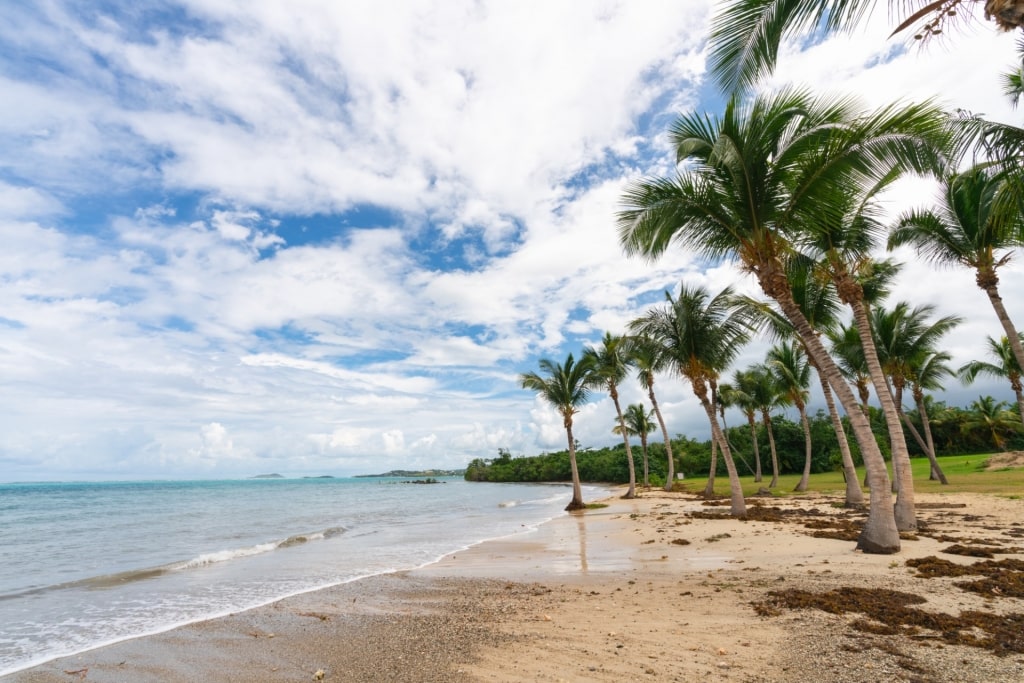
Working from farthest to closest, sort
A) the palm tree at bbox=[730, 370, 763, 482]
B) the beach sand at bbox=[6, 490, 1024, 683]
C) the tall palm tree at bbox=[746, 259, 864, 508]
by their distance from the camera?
1. the palm tree at bbox=[730, 370, 763, 482]
2. the tall palm tree at bbox=[746, 259, 864, 508]
3. the beach sand at bbox=[6, 490, 1024, 683]

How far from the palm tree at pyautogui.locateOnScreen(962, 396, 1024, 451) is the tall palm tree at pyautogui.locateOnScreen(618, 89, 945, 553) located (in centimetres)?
4686

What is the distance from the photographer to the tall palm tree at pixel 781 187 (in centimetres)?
866

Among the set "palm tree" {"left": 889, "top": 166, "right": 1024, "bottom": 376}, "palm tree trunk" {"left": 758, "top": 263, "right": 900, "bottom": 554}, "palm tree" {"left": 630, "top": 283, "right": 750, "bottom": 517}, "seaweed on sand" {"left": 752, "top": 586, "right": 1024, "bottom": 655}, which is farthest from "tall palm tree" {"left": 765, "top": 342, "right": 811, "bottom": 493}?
"seaweed on sand" {"left": 752, "top": 586, "right": 1024, "bottom": 655}

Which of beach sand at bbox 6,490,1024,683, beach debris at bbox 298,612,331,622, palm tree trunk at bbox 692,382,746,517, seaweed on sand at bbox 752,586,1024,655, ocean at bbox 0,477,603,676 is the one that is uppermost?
palm tree trunk at bbox 692,382,746,517

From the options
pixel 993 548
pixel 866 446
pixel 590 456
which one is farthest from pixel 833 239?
pixel 590 456

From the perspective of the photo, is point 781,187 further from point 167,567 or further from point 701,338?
point 167,567

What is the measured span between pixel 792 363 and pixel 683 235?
19.6 metres

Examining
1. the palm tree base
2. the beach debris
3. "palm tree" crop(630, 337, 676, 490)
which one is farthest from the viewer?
"palm tree" crop(630, 337, 676, 490)

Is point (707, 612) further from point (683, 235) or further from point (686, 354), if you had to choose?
point (686, 354)

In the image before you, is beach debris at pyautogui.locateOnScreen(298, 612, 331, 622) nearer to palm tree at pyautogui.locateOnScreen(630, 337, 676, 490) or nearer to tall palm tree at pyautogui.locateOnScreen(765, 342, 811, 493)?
palm tree at pyautogui.locateOnScreen(630, 337, 676, 490)

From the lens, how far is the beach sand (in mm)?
4449

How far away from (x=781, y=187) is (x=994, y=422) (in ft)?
161

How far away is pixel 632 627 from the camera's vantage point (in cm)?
580

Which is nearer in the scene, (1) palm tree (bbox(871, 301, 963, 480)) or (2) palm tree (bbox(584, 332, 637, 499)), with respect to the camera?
(1) palm tree (bbox(871, 301, 963, 480))
